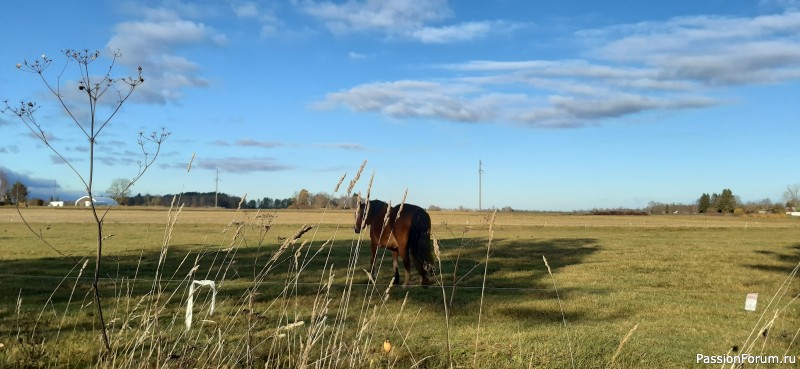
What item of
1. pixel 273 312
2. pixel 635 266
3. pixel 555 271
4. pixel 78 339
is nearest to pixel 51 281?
pixel 273 312

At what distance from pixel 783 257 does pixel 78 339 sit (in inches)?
890

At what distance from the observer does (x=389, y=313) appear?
5371mm

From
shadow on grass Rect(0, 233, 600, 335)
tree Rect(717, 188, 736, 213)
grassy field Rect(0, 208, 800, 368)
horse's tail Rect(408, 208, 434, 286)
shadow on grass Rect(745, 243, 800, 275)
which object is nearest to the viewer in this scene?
grassy field Rect(0, 208, 800, 368)

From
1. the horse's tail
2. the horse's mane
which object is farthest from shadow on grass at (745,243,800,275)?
the horse's mane

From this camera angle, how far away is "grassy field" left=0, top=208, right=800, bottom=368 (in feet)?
13.3

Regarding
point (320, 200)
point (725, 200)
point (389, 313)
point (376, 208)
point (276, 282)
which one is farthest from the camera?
point (725, 200)

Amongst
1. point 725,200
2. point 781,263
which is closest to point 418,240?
point 781,263

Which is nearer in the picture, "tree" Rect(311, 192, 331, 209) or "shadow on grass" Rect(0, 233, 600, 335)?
"tree" Rect(311, 192, 331, 209)

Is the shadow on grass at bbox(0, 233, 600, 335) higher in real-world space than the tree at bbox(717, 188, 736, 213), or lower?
lower

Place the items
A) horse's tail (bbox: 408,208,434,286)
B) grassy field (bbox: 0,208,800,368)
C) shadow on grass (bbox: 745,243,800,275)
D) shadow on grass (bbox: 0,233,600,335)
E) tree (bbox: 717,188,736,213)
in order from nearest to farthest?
grassy field (bbox: 0,208,800,368) < shadow on grass (bbox: 0,233,600,335) < horse's tail (bbox: 408,208,434,286) < shadow on grass (bbox: 745,243,800,275) < tree (bbox: 717,188,736,213)

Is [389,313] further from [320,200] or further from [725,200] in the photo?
[725,200]

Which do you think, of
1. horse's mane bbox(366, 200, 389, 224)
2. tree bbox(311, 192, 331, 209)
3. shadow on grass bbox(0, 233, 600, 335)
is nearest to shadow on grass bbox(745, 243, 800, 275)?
shadow on grass bbox(0, 233, 600, 335)

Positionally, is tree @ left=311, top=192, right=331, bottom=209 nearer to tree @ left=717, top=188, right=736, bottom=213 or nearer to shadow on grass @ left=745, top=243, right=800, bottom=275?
shadow on grass @ left=745, top=243, right=800, bottom=275

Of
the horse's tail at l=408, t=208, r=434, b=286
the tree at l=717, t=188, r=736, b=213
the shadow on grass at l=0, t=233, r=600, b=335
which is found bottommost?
the shadow on grass at l=0, t=233, r=600, b=335
